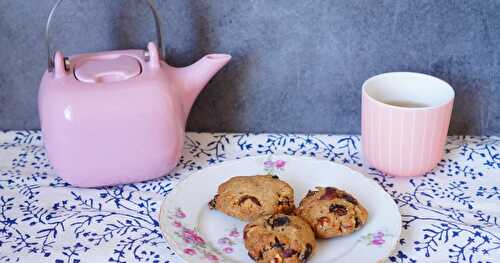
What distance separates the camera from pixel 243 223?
65cm

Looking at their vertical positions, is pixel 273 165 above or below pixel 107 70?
below

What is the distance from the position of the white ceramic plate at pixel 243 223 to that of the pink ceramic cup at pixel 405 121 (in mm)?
47

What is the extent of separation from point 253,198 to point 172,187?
13cm

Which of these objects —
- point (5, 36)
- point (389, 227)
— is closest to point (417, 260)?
point (389, 227)

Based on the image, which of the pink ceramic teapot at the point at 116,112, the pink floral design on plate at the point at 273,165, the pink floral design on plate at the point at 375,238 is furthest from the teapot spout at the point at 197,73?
the pink floral design on plate at the point at 375,238

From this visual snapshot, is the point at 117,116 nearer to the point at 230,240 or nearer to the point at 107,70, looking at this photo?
the point at 107,70

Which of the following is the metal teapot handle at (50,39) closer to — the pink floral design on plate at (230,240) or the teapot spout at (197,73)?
the teapot spout at (197,73)

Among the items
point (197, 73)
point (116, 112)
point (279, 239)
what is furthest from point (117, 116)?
point (279, 239)

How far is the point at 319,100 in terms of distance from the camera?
31.4 inches

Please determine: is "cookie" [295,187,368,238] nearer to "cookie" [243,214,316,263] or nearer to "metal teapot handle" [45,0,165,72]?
"cookie" [243,214,316,263]

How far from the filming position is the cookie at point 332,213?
598 millimetres

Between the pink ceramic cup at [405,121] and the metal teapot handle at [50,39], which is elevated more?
the metal teapot handle at [50,39]

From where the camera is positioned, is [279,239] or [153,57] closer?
[279,239]

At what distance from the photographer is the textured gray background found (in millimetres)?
742
